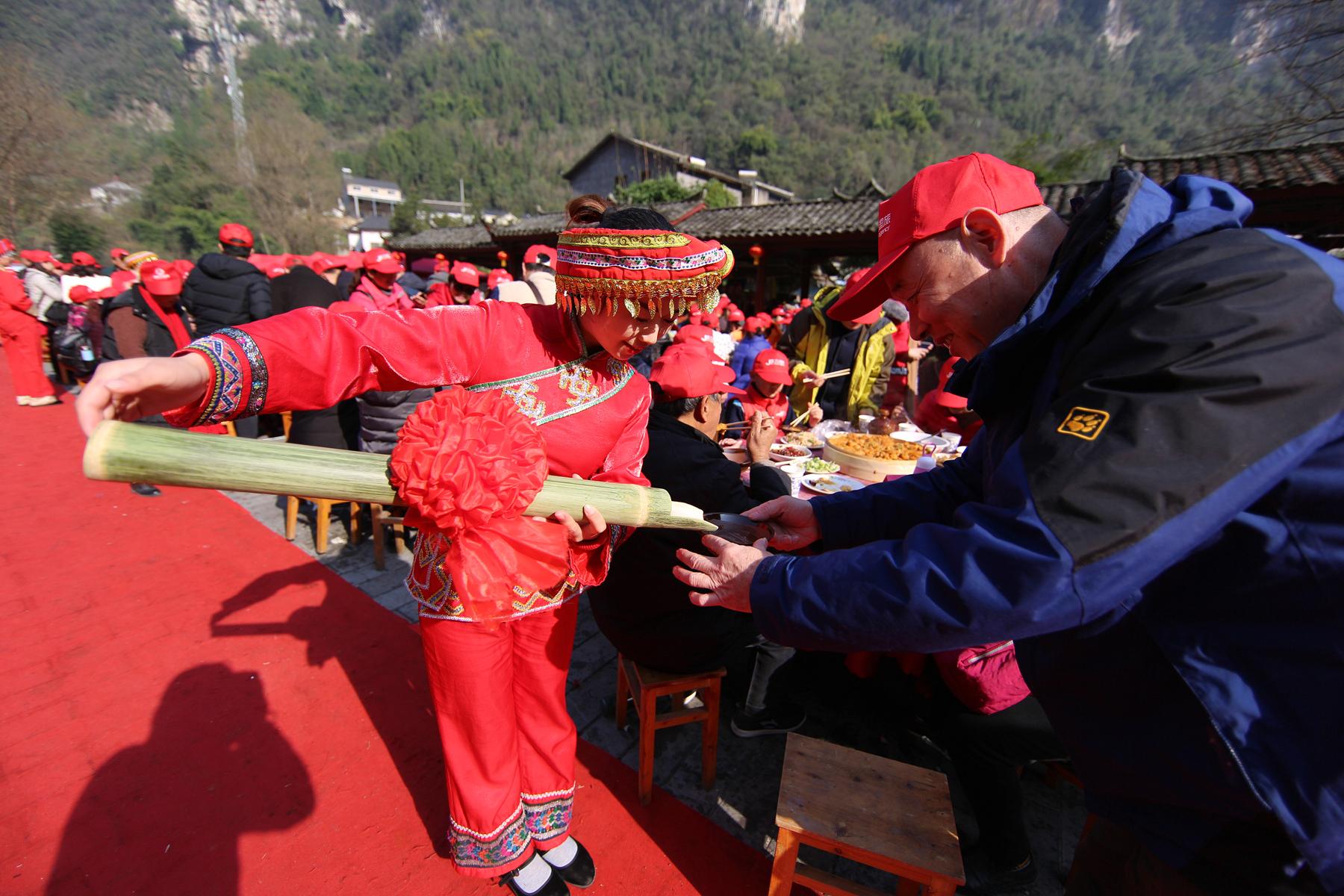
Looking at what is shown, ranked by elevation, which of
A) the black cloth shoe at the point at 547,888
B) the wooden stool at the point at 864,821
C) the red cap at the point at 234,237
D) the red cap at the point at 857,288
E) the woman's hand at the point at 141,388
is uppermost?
the red cap at the point at 857,288

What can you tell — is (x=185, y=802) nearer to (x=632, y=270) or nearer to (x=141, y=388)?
(x=141, y=388)

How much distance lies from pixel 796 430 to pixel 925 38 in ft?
411

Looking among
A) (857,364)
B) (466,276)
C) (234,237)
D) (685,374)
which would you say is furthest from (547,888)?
(234,237)

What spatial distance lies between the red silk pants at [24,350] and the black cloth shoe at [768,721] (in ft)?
37.3

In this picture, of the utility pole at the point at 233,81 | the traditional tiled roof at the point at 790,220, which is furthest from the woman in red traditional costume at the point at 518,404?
the utility pole at the point at 233,81

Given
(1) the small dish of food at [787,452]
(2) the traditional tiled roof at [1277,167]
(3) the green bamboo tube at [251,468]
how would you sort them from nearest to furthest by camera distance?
(3) the green bamboo tube at [251,468] < (1) the small dish of food at [787,452] < (2) the traditional tiled roof at [1277,167]

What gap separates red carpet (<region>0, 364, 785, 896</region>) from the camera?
2.15 metres

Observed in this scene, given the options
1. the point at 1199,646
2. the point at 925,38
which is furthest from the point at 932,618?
the point at 925,38

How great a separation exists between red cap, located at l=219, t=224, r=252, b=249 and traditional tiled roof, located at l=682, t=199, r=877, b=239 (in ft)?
34.5

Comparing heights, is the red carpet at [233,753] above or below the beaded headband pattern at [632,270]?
below

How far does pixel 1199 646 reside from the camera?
98 centimetres

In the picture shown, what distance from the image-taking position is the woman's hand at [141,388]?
976mm

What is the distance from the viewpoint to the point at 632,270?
63.3 inches

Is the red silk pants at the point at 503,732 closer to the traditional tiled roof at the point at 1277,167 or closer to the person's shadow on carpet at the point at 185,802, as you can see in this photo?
the person's shadow on carpet at the point at 185,802
